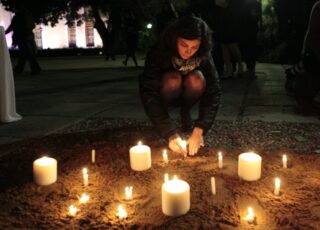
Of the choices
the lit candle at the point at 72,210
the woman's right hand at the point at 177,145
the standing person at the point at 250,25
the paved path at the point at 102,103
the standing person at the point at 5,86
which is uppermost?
the standing person at the point at 250,25

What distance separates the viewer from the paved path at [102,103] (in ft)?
16.2

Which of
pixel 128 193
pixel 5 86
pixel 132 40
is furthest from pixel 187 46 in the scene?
pixel 132 40

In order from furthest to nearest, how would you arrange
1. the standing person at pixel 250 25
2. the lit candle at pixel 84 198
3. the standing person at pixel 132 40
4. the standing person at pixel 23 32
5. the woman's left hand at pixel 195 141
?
the standing person at pixel 132 40, the standing person at pixel 23 32, the standing person at pixel 250 25, the woman's left hand at pixel 195 141, the lit candle at pixel 84 198

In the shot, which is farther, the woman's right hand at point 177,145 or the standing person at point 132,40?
the standing person at point 132,40

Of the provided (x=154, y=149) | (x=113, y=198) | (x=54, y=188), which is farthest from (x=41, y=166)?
(x=154, y=149)

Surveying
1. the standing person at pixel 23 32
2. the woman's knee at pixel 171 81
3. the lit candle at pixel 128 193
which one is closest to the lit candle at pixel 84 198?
the lit candle at pixel 128 193

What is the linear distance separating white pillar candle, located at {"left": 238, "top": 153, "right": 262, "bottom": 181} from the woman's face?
35.9 inches

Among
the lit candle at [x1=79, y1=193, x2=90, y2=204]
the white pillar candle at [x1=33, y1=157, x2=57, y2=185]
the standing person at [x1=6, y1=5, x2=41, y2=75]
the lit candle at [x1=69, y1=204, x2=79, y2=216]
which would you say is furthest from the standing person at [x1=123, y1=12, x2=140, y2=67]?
the lit candle at [x1=69, y1=204, x2=79, y2=216]

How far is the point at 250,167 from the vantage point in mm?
2891

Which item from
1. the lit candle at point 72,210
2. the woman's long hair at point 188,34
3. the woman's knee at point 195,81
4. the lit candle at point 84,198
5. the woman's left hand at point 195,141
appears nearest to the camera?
the lit candle at point 72,210

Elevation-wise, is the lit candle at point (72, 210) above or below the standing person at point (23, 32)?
below

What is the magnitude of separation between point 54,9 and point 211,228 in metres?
24.7

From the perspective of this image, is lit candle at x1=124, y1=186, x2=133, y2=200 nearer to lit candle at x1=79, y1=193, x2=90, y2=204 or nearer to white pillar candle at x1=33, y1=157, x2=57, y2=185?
lit candle at x1=79, y1=193, x2=90, y2=204

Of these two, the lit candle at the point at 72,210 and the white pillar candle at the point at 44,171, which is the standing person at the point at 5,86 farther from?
the lit candle at the point at 72,210
